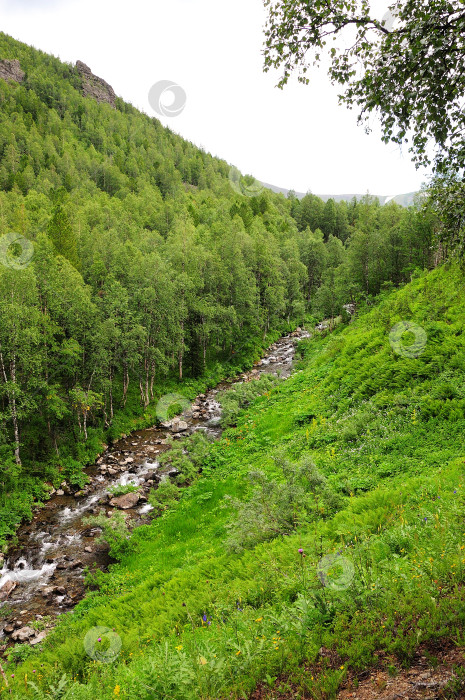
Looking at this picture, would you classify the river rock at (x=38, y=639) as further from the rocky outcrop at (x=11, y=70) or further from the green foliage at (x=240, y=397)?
the rocky outcrop at (x=11, y=70)

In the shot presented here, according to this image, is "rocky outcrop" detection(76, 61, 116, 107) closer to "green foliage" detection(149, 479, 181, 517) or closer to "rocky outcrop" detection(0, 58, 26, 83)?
"rocky outcrop" detection(0, 58, 26, 83)

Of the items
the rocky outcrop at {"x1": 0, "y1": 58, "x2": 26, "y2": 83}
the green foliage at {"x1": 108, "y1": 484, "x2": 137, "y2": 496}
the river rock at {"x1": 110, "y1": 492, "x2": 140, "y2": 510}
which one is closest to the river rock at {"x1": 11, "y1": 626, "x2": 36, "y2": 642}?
the river rock at {"x1": 110, "y1": 492, "x2": 140, "y2": 510}

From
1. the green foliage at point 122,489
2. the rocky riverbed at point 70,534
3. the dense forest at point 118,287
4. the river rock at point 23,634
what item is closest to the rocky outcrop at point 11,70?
the dense forest at point 118,287

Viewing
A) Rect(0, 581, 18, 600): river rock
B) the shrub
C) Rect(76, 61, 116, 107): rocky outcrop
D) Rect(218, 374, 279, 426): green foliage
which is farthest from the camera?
Rect(76, 61, 116, 107): rocky outcrop

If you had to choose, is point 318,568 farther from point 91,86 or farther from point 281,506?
point 91,86

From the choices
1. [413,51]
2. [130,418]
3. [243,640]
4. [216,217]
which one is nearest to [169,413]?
[130,418]

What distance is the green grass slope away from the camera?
4883mm

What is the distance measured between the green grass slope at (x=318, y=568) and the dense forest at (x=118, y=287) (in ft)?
19.4

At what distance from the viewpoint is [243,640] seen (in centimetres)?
553

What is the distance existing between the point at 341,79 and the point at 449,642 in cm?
798

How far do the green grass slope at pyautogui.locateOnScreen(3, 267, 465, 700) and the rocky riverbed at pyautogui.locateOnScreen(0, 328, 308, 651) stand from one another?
1.68m

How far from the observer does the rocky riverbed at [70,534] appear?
546 inches

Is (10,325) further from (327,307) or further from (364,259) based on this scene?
(364,259)

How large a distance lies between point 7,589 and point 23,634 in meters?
3.10
